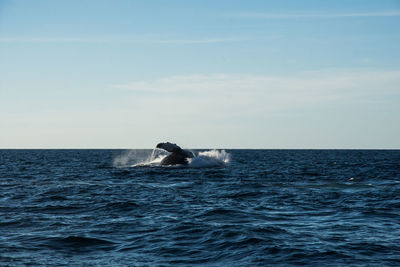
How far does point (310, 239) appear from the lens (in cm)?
1358

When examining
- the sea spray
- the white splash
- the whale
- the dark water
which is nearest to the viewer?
the dark water

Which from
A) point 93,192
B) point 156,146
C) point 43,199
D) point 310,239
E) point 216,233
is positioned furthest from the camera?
point 156,146

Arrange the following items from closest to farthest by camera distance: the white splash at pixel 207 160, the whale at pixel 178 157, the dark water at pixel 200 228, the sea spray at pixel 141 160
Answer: the dark water at pixel 200 228 < the white splash at pixel 207 160 < the whale at pixel 178 157 < the sea spray at pixel 141 160

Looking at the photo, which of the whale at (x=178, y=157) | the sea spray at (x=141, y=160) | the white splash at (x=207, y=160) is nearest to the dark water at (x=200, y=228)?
the white splash at (x=207, y=160)

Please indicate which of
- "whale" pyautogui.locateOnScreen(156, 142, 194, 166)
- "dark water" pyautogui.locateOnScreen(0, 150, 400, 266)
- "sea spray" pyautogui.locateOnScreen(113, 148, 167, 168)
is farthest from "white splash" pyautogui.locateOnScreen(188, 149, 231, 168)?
"dark water" pyautogui.locateOnScreen(0, 150, 400, 266)

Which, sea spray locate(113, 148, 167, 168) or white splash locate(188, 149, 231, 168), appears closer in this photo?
white splash locate(188, 149, 231, 168)

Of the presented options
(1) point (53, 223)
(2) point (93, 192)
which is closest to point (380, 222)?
(1) point (53, 223)

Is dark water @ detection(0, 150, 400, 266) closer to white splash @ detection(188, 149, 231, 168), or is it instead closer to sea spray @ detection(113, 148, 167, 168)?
white splash @ detection(188, 149, 231, 168)

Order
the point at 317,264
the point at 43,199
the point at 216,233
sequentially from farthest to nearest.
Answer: the point at 43,199 < the point at 216,233 < the point at 317,264

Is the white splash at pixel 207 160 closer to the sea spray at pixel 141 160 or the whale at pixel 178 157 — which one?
the whale at pixel 178 157

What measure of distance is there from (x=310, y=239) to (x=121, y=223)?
657cm

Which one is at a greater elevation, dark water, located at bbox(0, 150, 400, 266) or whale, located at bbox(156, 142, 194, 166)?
whale, located at bbox(156, 142, 194, 166)

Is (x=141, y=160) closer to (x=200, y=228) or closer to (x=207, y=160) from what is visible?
(x=207, y=160)

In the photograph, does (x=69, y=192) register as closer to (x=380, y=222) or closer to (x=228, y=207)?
(x=228, y=207)
